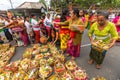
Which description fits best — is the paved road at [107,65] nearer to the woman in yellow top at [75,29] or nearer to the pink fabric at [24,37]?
the woman in yellow top at [75,29]

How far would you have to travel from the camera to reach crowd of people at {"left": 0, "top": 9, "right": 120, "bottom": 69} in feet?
10.2

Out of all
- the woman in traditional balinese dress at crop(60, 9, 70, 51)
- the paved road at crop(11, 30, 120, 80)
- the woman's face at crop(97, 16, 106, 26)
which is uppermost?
the woman's face at crop(97, 16, 106, 26)

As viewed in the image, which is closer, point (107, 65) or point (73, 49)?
point (107, 65)

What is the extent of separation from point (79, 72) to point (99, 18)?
1346 millimetres

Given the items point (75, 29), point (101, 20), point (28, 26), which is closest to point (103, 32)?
point (101, 20)

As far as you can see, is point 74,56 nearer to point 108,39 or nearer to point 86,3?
point 108,39

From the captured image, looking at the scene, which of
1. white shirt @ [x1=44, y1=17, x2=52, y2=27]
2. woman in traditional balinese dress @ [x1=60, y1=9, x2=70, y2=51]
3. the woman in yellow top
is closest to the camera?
the woman in yellow top

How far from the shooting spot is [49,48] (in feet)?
16.1

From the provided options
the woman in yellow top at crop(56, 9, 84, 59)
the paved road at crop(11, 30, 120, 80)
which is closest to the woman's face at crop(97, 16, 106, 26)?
the woman in yellow top at crop(56, 9, 84, 59)

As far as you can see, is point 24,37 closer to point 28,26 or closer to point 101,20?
point 28,26

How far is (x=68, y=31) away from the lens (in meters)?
4.22

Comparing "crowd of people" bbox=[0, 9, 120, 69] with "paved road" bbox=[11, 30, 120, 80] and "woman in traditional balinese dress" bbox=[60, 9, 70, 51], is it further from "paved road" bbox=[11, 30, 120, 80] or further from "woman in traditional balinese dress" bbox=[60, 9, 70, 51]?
"paved road" bbox=[11, 30, 120, 80]

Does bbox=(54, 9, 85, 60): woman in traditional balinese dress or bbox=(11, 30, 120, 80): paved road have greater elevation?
bbox=(54, 9, 85, 60): woman in traditional balinese dress

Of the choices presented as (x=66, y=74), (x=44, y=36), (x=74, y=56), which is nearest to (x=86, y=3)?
(x=44, y=36)
